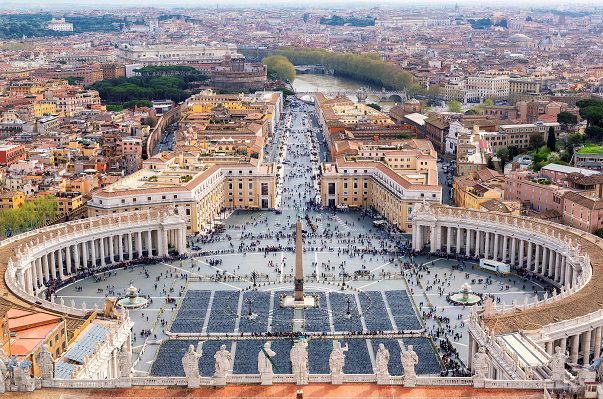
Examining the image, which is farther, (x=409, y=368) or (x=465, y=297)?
(x=465, y=297)

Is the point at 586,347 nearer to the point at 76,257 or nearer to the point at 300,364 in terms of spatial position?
the point at 300,364

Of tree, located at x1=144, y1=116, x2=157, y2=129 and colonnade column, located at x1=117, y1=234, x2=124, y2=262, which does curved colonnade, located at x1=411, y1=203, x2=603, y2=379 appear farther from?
tree, located at x1=144, y1=116, x2=157, y2=129

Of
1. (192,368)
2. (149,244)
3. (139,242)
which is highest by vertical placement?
(192,368)

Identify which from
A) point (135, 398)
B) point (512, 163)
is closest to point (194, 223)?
point (512, 163)

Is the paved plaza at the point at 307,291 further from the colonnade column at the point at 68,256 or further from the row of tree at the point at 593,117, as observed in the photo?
the row of tree at the point at 593,117

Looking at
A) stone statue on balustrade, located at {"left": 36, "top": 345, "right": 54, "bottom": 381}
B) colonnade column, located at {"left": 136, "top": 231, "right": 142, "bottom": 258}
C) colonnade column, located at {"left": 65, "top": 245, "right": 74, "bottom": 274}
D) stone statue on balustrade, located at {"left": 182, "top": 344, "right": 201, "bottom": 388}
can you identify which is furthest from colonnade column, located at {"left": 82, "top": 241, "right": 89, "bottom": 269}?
stone statue on balustrade, located at {"left": 182, "top": 344, "right": 201, "bottom": 388}

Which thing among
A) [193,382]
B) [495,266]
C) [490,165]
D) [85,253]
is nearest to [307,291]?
[495,266]

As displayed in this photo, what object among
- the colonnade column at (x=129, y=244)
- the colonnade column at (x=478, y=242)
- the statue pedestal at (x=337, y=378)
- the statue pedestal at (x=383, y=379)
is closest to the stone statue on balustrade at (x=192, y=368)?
the statue pedestal at (x=337, y=378)
